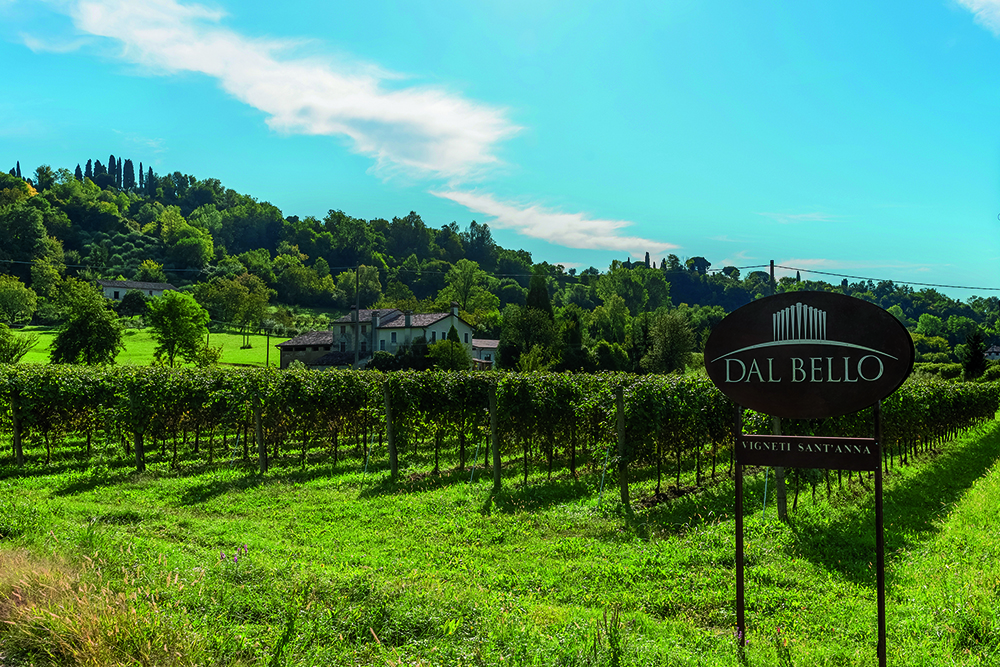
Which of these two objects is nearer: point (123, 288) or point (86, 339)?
point (86, 339)

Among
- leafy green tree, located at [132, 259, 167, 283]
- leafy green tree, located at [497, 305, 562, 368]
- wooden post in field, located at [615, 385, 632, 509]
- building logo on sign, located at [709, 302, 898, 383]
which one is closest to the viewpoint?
building logo on sign, located at [709, 302, 898, 383]

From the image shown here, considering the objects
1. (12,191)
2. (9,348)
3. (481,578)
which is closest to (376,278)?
(12,191)

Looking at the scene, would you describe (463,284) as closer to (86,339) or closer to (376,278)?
(376,278)

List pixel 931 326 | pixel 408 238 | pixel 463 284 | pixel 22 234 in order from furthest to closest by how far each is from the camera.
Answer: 1. pixel 408 238
2. pixel 931 326
3. pixel 463 284
4. pixel 22 234

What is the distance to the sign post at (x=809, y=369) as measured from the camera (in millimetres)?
4676

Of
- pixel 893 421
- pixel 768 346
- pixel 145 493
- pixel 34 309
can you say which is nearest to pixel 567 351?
pixel 893 421

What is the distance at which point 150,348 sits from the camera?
2297 inches

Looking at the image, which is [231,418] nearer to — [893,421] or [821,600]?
[821,600]

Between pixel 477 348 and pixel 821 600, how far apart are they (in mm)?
67155

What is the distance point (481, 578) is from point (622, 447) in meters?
4.08

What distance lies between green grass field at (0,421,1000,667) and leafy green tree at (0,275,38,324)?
249ft

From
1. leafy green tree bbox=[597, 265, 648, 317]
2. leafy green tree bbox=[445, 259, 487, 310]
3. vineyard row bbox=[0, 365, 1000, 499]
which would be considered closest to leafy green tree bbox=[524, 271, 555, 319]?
leafy green tree bbox=[445, 259, 487, 310]

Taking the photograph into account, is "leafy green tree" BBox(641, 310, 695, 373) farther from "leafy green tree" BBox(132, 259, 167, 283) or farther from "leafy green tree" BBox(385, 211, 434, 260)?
"leafy green tree" BBox(385, 211, 434, 260)

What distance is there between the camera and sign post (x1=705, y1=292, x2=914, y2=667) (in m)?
4.68
